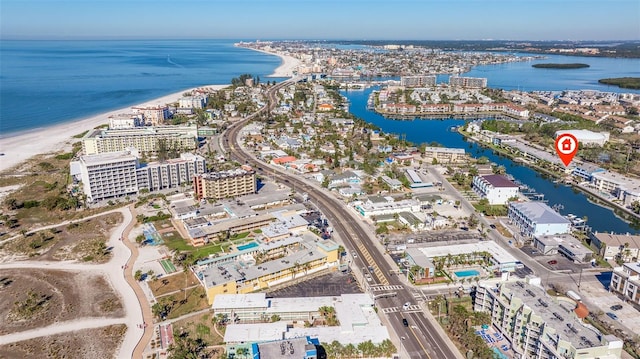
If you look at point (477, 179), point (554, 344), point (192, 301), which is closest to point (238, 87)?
point (477, 179)

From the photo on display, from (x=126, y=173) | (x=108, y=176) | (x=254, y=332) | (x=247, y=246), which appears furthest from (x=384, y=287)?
(x=108, y=176)

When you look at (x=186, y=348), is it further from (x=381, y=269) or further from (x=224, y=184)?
(x=224, y=184)

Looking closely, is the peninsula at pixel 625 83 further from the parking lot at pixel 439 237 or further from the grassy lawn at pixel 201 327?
the grassy lawn at pixel 201 327

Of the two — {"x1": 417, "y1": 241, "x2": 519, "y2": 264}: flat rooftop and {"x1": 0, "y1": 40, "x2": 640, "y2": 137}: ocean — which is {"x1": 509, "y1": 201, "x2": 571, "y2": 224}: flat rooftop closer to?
{"x1": 417, "y1": 241, "x2": 519, "y2": 264}: flat rooftop

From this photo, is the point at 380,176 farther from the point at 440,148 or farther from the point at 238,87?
the point at 238,87

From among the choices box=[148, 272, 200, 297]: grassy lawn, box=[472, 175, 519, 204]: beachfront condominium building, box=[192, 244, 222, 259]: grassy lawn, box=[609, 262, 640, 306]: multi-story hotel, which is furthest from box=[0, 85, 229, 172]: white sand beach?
box=[609, 262, 640, 306]: multi-story hotel

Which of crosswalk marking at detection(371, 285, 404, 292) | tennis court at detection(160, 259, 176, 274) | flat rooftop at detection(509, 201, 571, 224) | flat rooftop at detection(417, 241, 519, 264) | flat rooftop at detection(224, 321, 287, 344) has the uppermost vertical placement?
flat rooftop at detection(509, 201, 571, 224)
